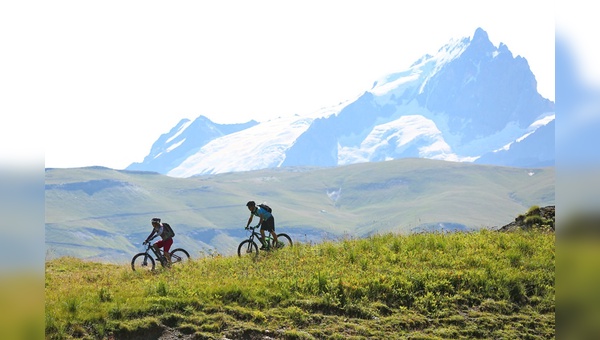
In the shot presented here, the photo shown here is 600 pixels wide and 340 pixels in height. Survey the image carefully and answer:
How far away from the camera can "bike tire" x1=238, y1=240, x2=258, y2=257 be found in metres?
29.3

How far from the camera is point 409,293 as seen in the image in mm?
21547

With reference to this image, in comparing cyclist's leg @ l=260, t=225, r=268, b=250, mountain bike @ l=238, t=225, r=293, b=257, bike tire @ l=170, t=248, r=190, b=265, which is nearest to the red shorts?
bike tire @ l=170, t=248, r=190, b=265

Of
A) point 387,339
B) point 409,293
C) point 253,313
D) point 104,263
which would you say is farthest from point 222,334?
point 104,263

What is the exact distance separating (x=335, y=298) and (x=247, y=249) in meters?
9.72

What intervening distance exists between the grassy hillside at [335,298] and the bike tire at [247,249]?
249 centimetres

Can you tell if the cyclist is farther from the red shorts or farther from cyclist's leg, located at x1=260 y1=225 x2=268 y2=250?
the red shorts

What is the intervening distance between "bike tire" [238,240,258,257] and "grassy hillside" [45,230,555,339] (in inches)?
98.1

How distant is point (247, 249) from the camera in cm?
2998

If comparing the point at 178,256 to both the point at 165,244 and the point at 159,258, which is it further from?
the point at 165,244

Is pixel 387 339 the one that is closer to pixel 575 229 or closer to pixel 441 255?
pixel 441 255

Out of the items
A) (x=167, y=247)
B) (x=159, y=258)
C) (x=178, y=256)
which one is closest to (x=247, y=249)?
(x=178, y=256)

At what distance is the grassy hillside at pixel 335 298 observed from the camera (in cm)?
1927

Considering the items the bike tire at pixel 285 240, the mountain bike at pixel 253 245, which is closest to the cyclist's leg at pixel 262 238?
the mountain bike at pixel 253 245

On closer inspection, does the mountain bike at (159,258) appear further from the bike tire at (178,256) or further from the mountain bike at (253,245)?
the mountain bike at (253,245)
